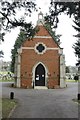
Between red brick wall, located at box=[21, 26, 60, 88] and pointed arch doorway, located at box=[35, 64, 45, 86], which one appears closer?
red brick wall, located at box=[21, 26, 60, 88]

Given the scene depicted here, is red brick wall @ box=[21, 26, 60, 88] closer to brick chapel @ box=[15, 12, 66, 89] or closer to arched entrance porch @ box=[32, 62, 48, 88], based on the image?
brick chapel @ box=[15, 12, 66, 89]

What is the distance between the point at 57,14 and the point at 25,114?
19.9 ft

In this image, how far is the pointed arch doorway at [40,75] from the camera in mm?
51094

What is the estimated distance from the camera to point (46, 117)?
699 inches

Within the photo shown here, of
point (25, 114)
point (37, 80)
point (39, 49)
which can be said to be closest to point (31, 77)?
point (37, 80)

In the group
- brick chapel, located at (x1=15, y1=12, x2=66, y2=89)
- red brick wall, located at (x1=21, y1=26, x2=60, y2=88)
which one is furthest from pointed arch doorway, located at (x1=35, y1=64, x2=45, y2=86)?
red brick wall, located at (x1=21, y1=26, x2=60, y2=88)

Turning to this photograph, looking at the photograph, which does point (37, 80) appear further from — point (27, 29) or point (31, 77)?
point (27, 29)

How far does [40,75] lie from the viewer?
51406 millimetres

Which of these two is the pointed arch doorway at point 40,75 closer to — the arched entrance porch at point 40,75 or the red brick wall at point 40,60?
the arched entrance porch at point 40,75

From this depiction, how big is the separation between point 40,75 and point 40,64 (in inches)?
68.3

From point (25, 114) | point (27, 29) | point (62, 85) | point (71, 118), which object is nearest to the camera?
point (71, 118)

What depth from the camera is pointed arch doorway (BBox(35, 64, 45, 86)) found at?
51094 millimetres

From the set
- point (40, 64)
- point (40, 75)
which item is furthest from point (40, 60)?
point (40, 75)

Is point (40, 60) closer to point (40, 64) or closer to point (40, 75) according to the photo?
point (40, 64)
